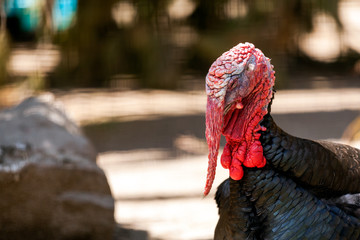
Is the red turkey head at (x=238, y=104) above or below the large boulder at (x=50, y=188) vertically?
above

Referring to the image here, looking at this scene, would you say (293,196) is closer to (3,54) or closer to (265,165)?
(265,165)

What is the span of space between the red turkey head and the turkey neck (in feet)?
0.15

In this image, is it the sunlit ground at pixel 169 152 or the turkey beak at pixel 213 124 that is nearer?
the turkey beak at pixel 213 124

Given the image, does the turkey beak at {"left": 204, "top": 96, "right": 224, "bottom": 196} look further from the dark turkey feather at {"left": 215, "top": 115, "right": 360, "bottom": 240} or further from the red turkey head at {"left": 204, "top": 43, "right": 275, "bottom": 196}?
the dark turkey feather at {"left": 215, "top": 115, "right": 360, "bottom": 240}

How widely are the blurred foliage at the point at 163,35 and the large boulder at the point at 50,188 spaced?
5.36m

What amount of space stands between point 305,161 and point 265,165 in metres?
0.15

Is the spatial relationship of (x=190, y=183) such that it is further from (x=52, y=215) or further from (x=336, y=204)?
(x=336, y=204)

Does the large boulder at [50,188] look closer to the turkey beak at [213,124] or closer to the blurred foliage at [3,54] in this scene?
the turkey beak at [213,124]

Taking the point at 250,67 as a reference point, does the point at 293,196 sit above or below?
below

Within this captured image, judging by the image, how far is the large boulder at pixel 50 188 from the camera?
14.2ft

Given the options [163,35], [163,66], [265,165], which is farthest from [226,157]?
[163,35]

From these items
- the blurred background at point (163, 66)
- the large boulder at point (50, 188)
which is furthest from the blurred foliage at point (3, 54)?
the large boulder at point (50, 188)

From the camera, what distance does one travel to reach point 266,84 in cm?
236

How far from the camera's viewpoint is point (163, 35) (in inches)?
396
